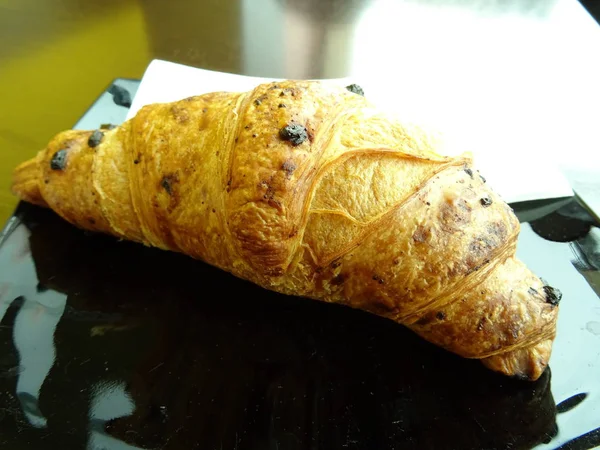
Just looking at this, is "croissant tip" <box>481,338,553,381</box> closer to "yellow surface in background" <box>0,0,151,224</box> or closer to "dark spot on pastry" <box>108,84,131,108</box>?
"dark spot on pastry" <box>108,84,131,108</box>

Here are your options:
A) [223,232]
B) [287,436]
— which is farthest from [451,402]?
[223,232]

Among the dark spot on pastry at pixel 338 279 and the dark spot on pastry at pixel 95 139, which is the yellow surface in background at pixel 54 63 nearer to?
the dark spot on pastry at pixel 95 139

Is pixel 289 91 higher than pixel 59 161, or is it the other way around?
pixel 289 91

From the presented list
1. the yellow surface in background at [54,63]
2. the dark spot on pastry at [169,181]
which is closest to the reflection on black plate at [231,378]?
the dark spot on pastry at [169,181]

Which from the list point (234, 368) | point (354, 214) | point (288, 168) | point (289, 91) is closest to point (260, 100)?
point (289, 91)

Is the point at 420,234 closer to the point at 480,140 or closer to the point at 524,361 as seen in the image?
the point at 524,361
